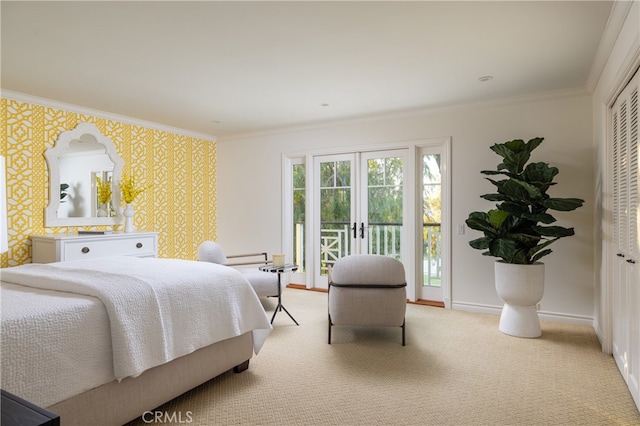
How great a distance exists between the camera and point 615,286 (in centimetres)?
300

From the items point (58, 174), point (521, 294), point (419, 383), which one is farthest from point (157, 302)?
point (58, 174)

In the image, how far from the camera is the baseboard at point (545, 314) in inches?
153

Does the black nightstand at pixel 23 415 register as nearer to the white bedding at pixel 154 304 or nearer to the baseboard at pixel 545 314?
the white bedding at pixel 154 304

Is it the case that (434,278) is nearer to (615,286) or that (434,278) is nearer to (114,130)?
(615,286)

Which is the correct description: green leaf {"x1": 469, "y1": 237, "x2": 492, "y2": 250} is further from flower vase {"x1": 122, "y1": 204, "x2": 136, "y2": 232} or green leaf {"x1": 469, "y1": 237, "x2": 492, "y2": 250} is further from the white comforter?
flower vase {"x1": 122, "y1": 204, "x2": 136, "y2": 232}

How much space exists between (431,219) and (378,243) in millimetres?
766

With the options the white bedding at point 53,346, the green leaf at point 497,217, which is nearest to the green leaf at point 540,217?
the green leaf at point 497,217

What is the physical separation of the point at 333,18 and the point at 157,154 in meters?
3.80

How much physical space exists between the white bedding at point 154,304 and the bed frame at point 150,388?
3.6 inches

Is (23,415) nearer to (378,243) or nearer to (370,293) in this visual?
(370,293)

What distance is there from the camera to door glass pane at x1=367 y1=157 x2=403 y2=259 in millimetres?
4977

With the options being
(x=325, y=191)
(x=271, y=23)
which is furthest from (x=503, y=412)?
(x=325, y=191)

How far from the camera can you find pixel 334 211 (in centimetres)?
545

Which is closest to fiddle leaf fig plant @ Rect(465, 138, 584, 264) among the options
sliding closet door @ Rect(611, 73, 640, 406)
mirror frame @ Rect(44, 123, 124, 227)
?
sliding closet door @ Rect(611, 73, 640, 406)
